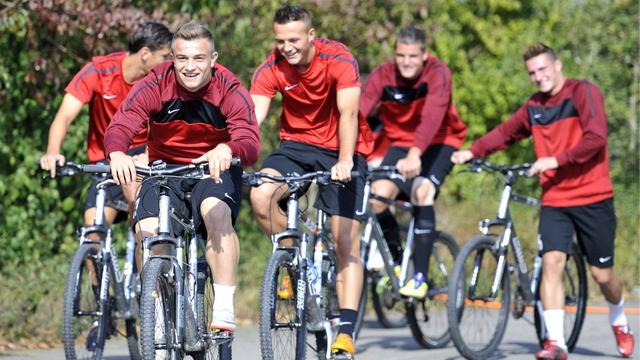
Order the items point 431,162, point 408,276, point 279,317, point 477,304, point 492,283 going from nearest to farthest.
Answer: point 279,317 < point 492,283 < point 477,304 < point 408,276 < point 431,162

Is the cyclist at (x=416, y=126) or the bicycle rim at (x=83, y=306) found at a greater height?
the cyclist at (x=416, y=126)

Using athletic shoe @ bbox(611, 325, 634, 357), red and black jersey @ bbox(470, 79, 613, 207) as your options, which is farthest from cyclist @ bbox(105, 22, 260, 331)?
athletic shoe @ bbox(611, 325, 634, 357)

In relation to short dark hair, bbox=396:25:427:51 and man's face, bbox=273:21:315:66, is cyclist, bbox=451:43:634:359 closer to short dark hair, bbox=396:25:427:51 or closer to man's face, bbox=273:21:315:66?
short dark hair, bbox=396:25:427:51

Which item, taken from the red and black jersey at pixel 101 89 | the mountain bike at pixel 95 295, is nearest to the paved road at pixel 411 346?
the mountain bike at pixel 95 295

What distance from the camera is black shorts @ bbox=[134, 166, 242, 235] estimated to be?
762 cm

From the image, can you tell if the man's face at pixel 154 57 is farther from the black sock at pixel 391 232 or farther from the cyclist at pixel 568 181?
the cyclist at pixel 568 181

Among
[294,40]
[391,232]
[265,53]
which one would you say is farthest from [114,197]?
[265,53]

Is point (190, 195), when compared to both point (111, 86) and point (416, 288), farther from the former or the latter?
point (416, 288)

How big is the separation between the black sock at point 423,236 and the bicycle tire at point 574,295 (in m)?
1.03

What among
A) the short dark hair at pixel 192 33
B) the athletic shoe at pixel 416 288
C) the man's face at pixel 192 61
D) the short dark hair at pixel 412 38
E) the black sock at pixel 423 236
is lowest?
the athletic shoe at pixel 416 288

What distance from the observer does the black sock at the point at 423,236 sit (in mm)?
10906

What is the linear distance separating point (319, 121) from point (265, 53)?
4347 mm

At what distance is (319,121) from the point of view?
929 centimetres

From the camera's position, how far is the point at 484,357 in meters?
10.2
